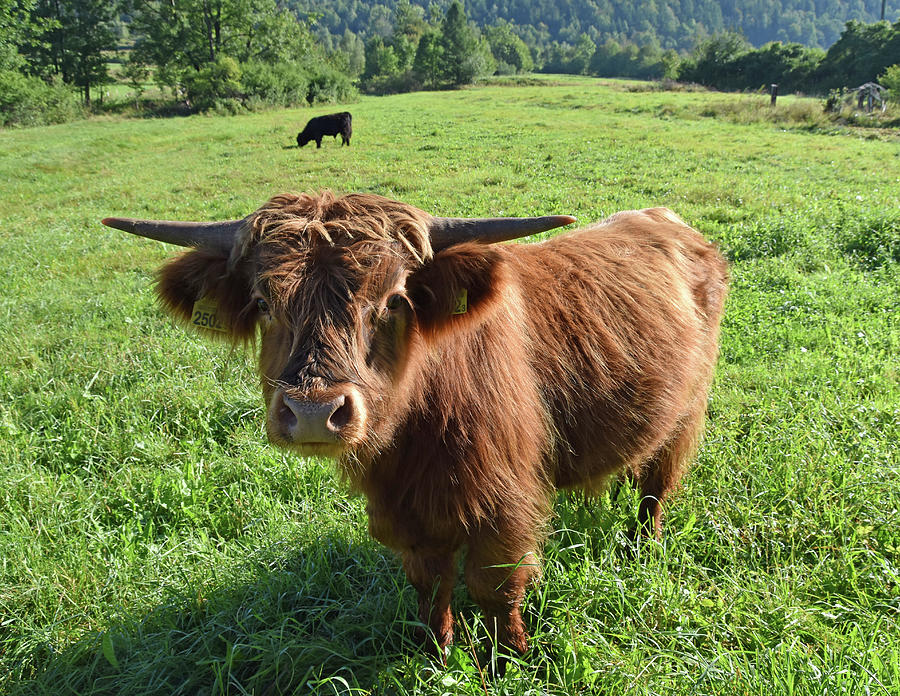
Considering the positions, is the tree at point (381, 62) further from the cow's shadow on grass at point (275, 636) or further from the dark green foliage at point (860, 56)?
the cow's shadow on grass at point (275, 636)

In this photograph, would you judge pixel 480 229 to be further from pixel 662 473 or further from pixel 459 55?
pixel 459 55

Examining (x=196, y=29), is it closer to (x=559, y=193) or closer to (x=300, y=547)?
(x=559, y=193)

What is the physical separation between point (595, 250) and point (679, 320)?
1.95 ft

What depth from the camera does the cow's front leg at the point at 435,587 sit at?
2.43 metres

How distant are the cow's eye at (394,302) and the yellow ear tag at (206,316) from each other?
0.79 metres

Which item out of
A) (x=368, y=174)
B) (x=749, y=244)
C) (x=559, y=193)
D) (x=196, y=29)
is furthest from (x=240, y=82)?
(x=749, y=244)

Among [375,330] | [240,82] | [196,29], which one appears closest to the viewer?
[375,330]

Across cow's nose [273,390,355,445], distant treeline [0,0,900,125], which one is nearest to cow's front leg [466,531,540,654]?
cow's nose [273,390,355,445]

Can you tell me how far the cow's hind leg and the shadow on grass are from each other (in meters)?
1.48

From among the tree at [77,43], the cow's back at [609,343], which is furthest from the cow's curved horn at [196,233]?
the tree at [77,43]

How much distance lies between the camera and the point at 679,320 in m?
2.98

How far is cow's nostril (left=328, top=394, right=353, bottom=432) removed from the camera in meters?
1.68

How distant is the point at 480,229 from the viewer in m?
2.12

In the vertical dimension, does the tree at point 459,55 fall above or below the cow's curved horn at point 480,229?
above
